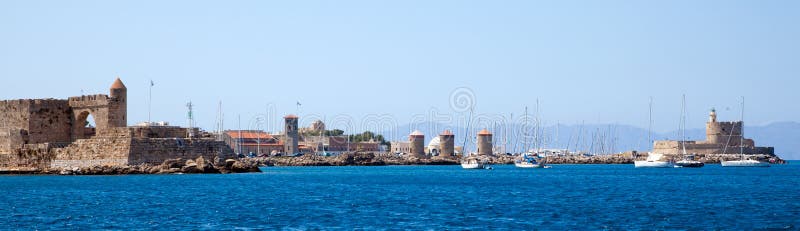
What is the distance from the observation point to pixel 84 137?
1917 inches

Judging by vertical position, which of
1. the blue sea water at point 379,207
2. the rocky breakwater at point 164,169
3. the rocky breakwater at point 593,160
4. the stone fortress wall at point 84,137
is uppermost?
the stone fortress wall at point 84,137

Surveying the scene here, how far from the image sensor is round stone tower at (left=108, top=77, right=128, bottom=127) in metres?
45.7

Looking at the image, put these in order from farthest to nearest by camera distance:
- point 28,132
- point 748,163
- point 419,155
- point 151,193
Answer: point 419,155 → point 748,163 → point 28,132 → point 151,193

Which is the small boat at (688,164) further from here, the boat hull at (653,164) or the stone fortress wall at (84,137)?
the stone fortress wall at (84,137)

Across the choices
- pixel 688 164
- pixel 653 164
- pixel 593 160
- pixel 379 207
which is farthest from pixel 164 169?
pixel 593 160

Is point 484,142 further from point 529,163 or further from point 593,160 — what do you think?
point 529,163

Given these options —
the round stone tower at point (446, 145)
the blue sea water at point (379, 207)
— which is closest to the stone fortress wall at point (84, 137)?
the blue sea water at point (379, 207)

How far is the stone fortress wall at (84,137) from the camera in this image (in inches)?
1703

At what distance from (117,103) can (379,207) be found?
72.2ft

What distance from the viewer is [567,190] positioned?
3662 centimetres

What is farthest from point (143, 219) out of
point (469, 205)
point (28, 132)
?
point (28, 132)

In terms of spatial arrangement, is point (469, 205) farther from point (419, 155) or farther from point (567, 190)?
point (419, 155)

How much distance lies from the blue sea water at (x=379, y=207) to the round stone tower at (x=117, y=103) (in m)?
7.23

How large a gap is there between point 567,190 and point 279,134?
82857 mm
